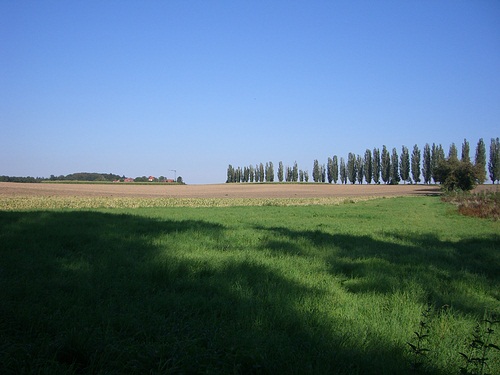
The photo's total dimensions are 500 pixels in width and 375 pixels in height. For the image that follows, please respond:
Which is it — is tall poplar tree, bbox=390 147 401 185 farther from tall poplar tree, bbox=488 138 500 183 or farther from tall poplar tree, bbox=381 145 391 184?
tall poplar tree, bbox=488 138 500 183

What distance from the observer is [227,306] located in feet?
15.3

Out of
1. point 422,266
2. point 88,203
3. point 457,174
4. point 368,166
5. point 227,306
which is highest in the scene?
point 368,166

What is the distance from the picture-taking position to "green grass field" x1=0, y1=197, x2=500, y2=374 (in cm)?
327

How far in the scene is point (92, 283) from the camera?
5.27 meters

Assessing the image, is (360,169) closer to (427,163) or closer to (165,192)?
(427,163)

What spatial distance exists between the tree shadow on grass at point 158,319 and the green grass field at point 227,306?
0.02 m

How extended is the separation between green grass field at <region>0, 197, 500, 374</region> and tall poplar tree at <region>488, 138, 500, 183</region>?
104 m

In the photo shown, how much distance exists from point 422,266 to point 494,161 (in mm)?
108918

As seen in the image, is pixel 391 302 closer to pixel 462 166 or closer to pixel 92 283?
pixel 92 283

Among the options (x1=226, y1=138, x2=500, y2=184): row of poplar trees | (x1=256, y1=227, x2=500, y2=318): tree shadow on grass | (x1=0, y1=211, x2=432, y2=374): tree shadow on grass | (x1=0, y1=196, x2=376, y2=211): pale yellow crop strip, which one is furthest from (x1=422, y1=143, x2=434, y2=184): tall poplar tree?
(x1=0, y1=211, x2=432, y2=374): tree shadow on grass

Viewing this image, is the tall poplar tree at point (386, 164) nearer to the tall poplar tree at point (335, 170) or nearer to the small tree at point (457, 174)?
the tall poplar tree at point (335, 170)

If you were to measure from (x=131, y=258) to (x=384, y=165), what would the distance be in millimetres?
118143

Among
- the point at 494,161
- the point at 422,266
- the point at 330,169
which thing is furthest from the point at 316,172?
the point at 422,266

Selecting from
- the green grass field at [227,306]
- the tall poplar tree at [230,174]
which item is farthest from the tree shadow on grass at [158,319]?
→ the tall poplar tree at [230,174]
